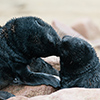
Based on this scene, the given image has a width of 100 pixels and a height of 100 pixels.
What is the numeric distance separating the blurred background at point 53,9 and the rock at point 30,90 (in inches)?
156

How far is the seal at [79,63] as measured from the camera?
166cm

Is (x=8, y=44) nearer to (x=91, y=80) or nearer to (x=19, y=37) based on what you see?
(x=19, y=37)

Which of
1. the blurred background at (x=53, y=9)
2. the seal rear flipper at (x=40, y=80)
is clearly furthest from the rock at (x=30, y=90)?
the blurred background at (x=53, y=9)

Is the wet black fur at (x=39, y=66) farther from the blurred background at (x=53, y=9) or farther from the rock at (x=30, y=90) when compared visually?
the blurred background at (x=53, y=9)

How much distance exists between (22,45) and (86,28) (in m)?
3.25

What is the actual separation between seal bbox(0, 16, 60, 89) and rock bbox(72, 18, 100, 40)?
3.03 m

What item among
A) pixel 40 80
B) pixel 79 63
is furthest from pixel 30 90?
pixel 79 63

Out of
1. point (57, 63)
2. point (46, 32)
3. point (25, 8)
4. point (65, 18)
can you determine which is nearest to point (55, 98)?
point (46, 32)

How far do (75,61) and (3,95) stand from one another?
0.53 meters

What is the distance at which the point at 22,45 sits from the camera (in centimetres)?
174

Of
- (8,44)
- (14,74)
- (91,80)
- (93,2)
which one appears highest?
(93,2)

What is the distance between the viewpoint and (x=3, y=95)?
1.80 m

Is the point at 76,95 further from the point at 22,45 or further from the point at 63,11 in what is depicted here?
the point at 63,11

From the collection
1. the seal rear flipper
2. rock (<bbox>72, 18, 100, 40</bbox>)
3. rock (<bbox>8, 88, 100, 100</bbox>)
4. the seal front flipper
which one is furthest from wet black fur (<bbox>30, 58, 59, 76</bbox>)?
rock (<bbox>72, 18, 100, 40</bbox>)
